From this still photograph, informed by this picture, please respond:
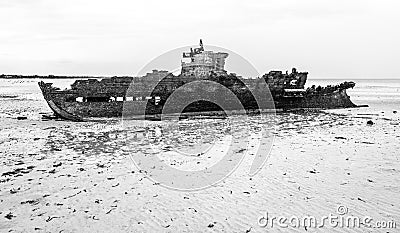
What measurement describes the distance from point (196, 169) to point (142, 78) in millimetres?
11048

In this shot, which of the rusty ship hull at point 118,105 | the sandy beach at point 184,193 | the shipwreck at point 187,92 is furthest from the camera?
the shipwreck at point 187,92

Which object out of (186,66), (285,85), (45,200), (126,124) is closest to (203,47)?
(186,66)

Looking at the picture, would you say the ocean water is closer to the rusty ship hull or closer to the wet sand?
the rusty ship hull

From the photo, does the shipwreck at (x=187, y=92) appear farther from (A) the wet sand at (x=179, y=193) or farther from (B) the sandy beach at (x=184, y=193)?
(A) the wet sand at (x=179, y=193)

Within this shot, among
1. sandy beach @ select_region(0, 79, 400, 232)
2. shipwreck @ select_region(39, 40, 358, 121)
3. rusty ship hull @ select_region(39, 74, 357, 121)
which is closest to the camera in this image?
sandy beach @ select_region(0, 79, 400, 232)

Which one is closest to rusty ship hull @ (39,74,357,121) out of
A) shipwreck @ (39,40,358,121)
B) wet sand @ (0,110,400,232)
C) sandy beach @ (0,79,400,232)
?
shipwreck @ (39,40,358,121)

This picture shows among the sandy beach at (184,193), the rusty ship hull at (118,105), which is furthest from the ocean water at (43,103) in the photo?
the sandy beach at (184,193)

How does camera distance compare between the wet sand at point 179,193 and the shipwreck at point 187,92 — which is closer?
the wet sand at point 179,193

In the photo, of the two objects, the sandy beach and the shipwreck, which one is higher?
the shipwreck

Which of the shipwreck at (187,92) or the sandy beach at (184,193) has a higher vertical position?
the shipwreck at (187,92)

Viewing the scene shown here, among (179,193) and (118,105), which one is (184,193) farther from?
(118,105)

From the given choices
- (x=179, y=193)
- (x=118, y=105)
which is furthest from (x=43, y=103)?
(x=179, y=193)

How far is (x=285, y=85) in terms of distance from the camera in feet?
70.1

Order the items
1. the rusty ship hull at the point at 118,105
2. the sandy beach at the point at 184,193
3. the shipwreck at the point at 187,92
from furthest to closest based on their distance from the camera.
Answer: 1. the shipwreck at the point at 187,92
2. the rusty ship hull at the point at 118,105
3. the sandy beach at the point at 184,193
